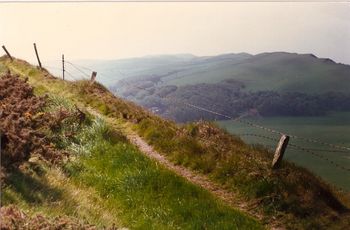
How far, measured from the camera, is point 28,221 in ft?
26.8

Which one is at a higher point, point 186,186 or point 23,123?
point 23,123

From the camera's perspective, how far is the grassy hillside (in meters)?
12.1

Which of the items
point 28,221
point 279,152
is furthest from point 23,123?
point 279,152

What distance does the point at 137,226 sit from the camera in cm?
1149

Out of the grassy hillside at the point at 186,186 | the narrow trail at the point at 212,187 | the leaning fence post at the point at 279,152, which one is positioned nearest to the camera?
the grassy hillside at the point at 186,186

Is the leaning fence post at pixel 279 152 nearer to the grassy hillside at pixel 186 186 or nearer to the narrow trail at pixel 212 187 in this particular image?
the grassy hillside at pixel 186 186

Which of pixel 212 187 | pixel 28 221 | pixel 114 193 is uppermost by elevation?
pixel 28 221

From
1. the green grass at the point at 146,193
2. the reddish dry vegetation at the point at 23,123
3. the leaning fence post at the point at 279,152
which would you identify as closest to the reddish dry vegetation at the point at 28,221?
the reddish dry vegetation at the point at 23,123

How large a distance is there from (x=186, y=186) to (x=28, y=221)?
242 inches

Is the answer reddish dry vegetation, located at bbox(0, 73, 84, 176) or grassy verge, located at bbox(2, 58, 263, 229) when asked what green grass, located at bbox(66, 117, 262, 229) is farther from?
reddish dry vegetation, located at bbox(0, 73, 84, 176)

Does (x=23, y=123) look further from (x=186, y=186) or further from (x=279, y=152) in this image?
A: (x=279, y=152)

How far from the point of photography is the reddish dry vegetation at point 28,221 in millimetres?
7891

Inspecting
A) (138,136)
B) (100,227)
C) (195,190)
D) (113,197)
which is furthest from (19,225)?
(138,136)

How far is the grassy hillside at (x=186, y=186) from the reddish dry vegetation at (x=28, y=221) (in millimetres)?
1126
